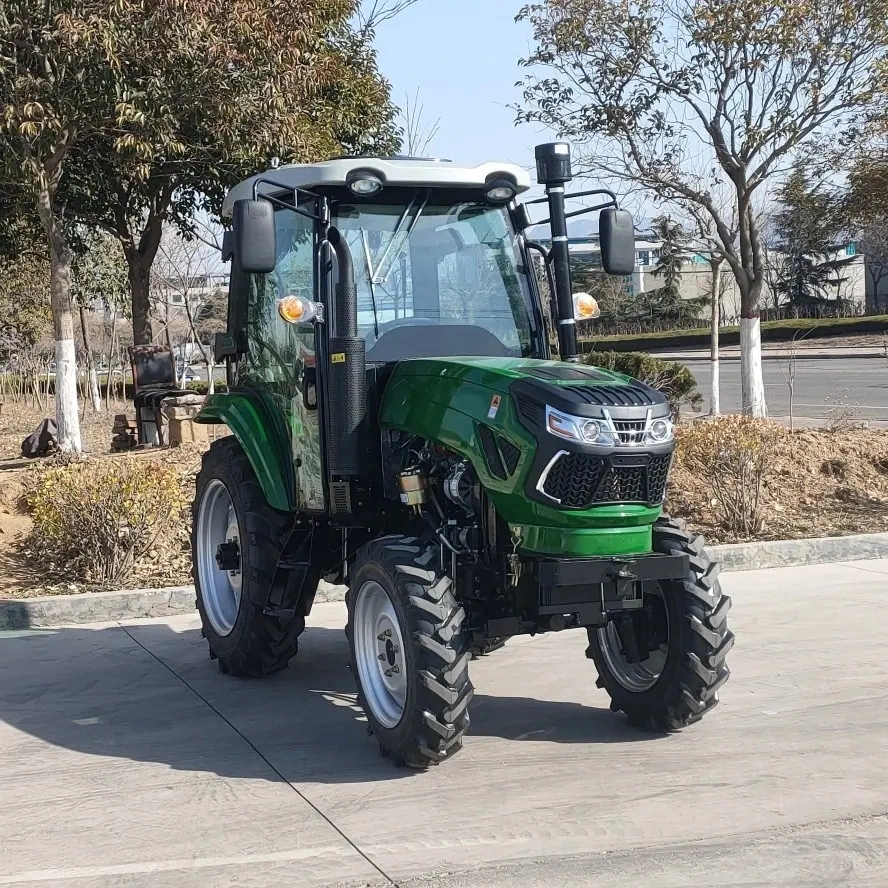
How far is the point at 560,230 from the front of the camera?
5.90 metres

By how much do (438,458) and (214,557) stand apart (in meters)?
2.32

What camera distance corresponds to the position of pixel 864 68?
1522cm

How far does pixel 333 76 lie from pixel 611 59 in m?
3.53

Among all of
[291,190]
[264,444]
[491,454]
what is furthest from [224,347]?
[491,454]

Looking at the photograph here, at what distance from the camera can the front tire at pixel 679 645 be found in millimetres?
5227

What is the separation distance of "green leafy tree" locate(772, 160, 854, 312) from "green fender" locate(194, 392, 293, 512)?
12481 millimetres

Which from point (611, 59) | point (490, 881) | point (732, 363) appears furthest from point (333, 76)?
point (732, 363)

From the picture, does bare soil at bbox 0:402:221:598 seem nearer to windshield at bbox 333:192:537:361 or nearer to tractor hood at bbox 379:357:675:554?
windshield at bbox 333:192:537:361

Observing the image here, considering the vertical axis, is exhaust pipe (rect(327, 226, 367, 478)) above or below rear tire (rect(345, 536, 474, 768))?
above

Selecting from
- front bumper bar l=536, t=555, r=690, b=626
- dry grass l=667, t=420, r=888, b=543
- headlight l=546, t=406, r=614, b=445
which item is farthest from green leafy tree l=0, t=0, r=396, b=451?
front bumper bar l=536, t=555, r=690, b=626

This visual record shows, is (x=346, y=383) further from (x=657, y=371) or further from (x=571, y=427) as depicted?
(x=657, y=371)

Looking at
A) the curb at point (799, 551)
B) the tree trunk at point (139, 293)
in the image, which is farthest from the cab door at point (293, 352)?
the tree trunk at point (139, 293)

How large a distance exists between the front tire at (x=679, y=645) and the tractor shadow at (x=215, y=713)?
0.17m

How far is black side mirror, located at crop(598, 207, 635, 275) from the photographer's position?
Result: 19.0 ft
